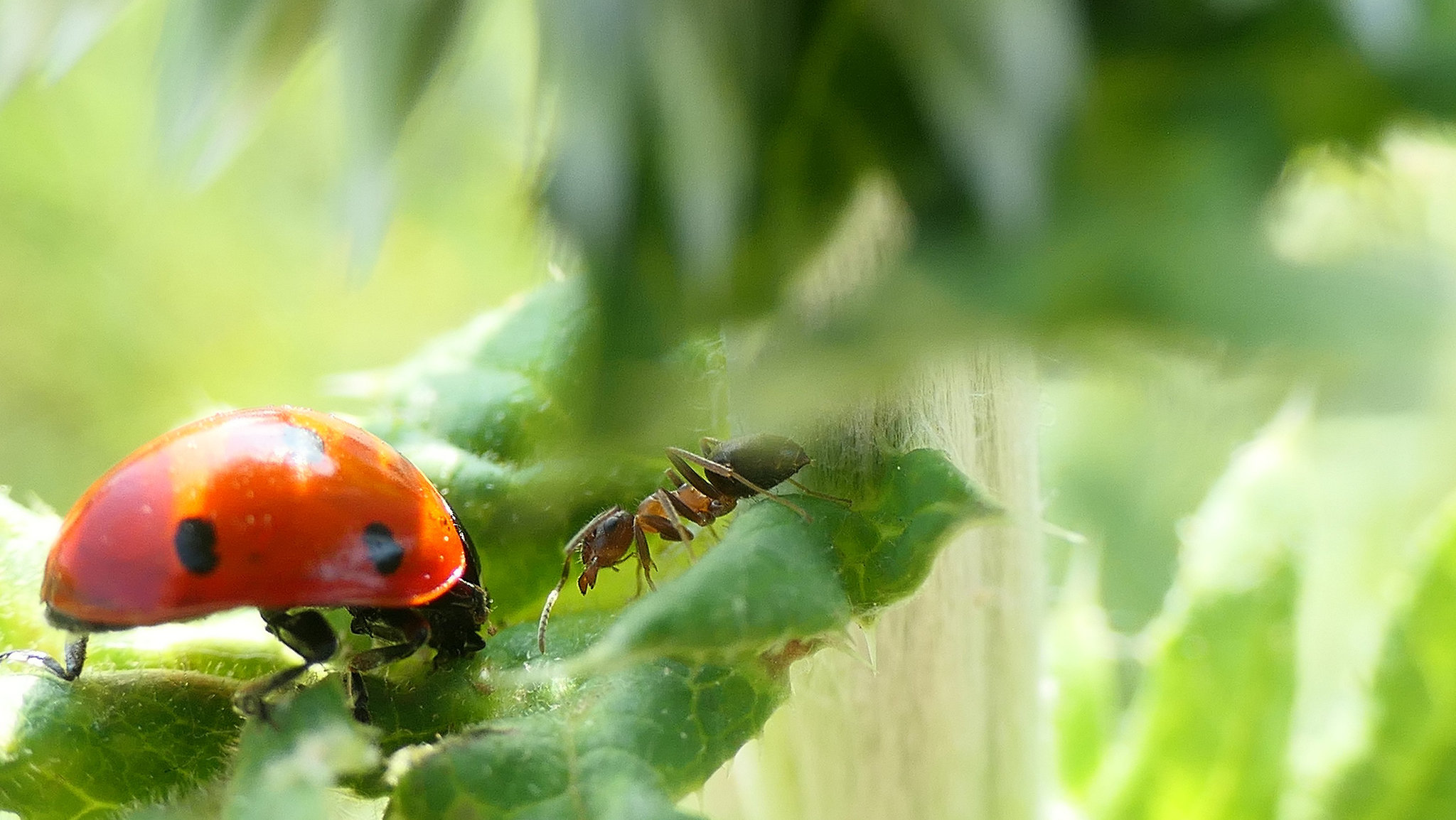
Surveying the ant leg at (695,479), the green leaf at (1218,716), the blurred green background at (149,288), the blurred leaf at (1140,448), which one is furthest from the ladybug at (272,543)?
the blurred green background at (149,288)

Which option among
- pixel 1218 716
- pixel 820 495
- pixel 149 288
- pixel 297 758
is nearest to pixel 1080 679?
pixel 1218 716

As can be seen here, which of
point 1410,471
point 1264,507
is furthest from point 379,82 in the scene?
point 1410,471

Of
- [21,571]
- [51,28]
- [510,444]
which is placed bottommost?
[21,571]

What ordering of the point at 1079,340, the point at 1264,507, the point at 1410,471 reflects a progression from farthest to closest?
the point at 1410,471
the point at 1264,507
the point at 1079,340

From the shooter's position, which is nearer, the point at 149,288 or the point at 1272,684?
the point at 1272,684

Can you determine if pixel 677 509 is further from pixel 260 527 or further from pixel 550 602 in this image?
pixel 260 527

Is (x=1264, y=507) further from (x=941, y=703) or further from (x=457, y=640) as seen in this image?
(x=457, y=640)

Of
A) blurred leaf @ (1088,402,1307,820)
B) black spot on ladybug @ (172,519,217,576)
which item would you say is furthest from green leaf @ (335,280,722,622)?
blurred leaf @ (1088,402,1307,820)
